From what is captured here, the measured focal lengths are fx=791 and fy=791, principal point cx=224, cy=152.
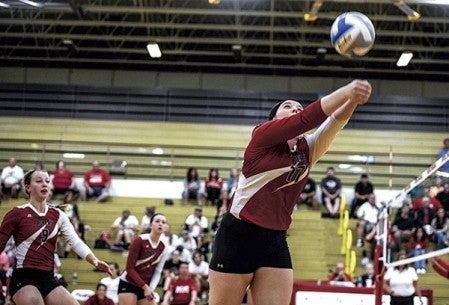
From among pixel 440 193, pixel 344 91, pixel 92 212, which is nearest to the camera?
pixel 344 91

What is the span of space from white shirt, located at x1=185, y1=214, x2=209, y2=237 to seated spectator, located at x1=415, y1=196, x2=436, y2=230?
944cm

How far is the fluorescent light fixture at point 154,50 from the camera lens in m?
25.5

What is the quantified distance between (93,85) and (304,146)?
76.2ft

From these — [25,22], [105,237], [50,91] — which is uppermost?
[25,22]

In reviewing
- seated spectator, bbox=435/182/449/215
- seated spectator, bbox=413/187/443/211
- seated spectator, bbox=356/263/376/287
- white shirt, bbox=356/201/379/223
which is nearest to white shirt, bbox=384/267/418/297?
seated spectator, bbox=356/263/376/287

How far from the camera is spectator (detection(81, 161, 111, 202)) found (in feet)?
76.8

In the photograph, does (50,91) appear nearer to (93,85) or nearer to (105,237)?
(93,85)

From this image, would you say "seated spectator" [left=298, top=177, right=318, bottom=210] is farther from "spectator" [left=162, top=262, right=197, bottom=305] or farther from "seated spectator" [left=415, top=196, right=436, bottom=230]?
"seated spectator" [left=415, top=196, right=436, bottom=230]

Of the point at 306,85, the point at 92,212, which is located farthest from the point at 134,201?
the point at 306,85

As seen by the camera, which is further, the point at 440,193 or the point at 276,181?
the point at 440,193

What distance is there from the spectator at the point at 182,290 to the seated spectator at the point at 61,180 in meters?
7.17

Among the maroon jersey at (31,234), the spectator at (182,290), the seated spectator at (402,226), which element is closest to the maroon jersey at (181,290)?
the spectator at (182,290)

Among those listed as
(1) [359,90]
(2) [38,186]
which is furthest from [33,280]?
(1) [359,90]

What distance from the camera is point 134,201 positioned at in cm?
2362
